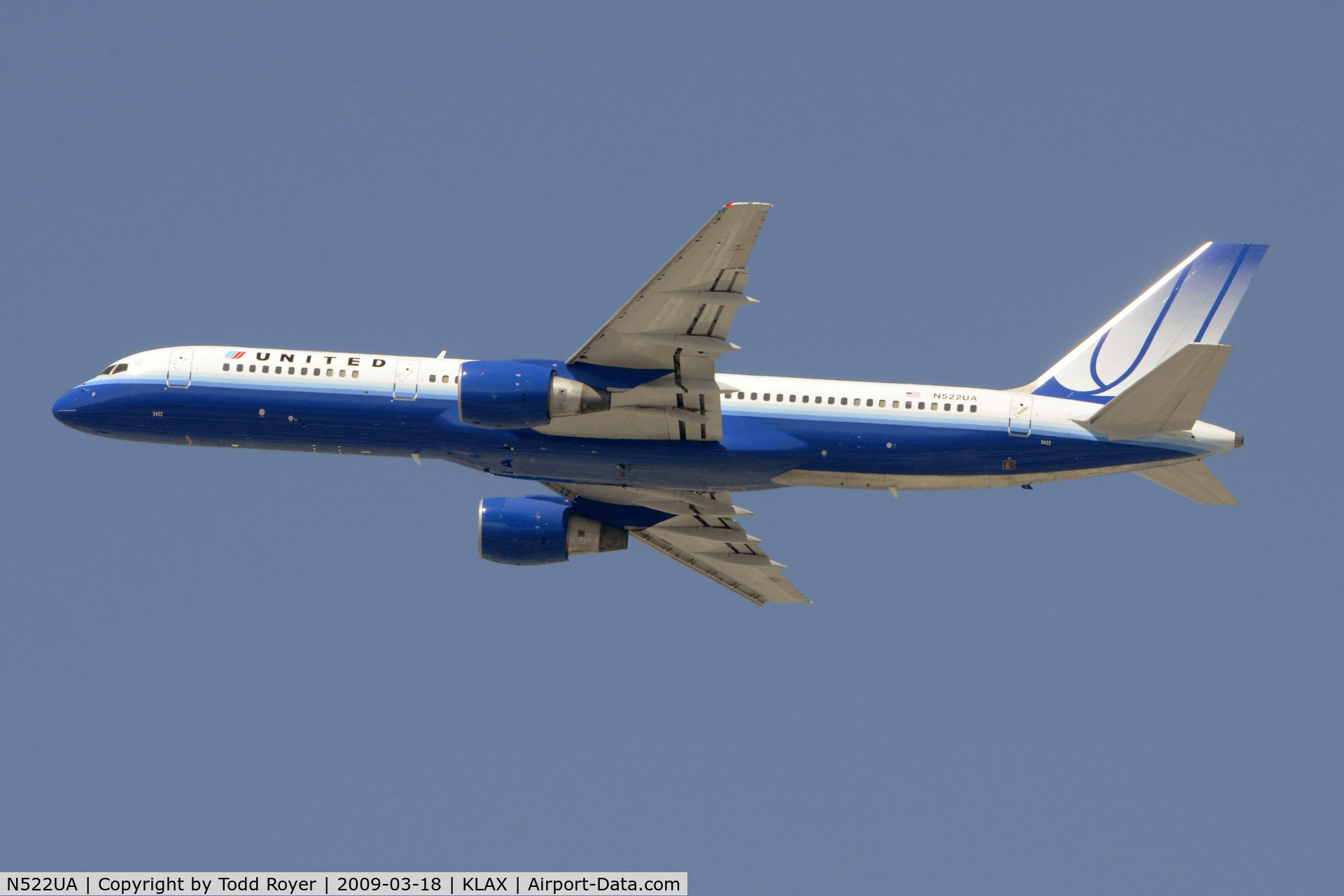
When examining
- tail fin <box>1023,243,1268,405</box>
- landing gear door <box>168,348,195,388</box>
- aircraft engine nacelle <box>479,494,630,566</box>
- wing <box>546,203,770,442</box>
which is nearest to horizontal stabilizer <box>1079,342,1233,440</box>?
tail fin <box>1023,243,1268,405</box>

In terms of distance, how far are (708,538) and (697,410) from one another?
32.1ft

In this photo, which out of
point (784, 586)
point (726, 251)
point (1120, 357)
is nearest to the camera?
point (726, 251)

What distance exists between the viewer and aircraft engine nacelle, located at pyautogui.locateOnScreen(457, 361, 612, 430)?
48375 millimetres

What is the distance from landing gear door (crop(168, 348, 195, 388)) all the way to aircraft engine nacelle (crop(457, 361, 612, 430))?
10.00 m

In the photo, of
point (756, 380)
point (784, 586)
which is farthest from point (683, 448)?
point (784, 586)

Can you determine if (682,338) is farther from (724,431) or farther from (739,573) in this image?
(739,573)

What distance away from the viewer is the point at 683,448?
51.0 m

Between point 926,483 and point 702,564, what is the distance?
11508mm

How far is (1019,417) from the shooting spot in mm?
50938

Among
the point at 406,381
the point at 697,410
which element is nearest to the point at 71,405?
the point at 406,381

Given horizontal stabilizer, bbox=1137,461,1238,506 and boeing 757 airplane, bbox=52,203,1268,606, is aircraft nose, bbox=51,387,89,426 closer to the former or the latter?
boeing 757 airplane, bbox=52,203,1268,606

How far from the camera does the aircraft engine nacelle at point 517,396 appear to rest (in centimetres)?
4838

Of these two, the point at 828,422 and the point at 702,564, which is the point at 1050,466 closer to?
the point at 828,422

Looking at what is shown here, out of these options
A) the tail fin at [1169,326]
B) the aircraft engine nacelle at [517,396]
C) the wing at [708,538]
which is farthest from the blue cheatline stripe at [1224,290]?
the aircraft engine nacelle at [517,396]
